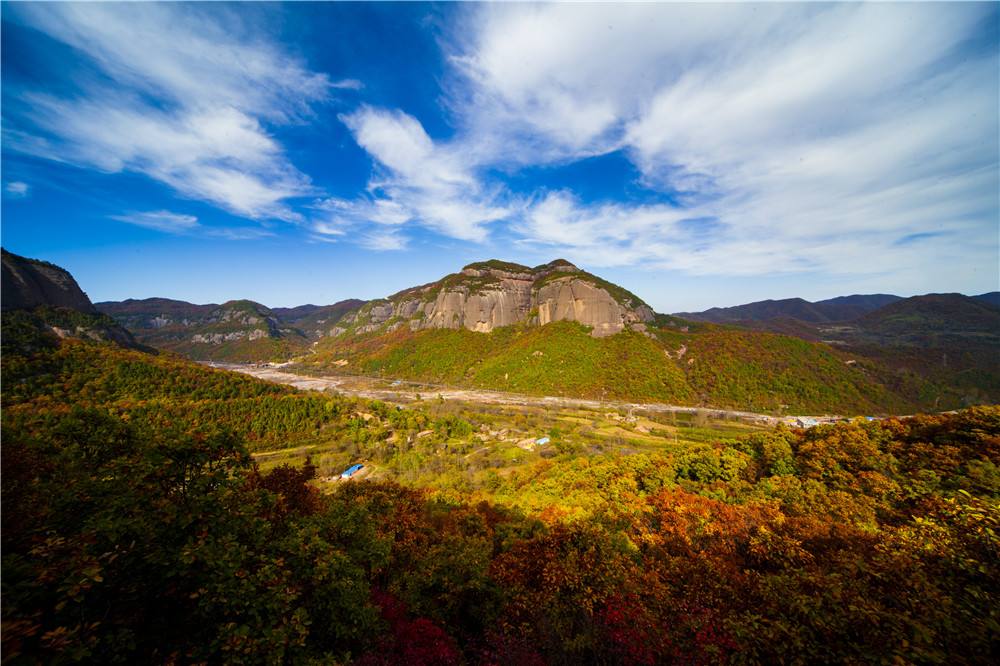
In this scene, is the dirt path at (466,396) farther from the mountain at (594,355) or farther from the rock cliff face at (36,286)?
the rock cliff face at (36,286)

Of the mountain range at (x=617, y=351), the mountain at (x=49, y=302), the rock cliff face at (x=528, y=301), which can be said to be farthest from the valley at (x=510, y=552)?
the rock cliff face at (x=528, y=301)

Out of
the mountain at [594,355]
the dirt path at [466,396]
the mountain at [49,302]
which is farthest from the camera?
the mountain at [594,355]

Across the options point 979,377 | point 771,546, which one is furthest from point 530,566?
point 979,377

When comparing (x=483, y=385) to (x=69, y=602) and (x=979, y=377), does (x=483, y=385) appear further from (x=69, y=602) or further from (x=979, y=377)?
(x=979, y=377)

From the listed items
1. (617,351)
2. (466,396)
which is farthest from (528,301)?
(466,396)

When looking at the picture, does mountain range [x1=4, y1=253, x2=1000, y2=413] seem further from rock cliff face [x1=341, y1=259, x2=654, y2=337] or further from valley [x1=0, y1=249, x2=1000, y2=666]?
valley [x1=0, y1=249, x2=1000, y2=666]

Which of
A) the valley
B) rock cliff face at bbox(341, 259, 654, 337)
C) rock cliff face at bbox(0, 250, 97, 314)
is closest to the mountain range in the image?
rock cliff face at bbox(0, 250, 97, 314)
